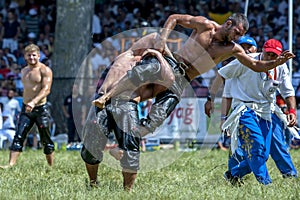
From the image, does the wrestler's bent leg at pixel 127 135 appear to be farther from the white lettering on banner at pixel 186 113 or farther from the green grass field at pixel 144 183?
the white lettering on banner at pixel 186 113

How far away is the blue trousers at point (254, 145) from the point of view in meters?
7.75

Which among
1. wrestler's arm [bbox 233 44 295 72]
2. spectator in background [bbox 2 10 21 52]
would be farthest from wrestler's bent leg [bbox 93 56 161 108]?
spectator in background [bbox 2 10 21 52]

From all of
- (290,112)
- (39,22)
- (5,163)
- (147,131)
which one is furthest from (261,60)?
(39,22)

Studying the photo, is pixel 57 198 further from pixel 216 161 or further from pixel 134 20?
pixel 134 20

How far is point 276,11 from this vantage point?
2061 cm

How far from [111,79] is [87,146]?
68cm

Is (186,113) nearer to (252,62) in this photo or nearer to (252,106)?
(252,106)

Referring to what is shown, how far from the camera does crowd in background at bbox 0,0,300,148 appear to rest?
19.4 m

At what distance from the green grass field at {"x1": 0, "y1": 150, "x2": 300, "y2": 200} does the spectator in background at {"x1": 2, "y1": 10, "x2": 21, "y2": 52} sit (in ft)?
31.1

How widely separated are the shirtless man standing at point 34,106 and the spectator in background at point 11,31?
9784 millimetres

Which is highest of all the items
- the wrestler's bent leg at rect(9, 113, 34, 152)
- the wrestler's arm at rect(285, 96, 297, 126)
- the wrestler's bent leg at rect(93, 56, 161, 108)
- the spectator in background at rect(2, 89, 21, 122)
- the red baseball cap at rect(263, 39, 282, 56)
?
the red baseball cap at rect(263, 39, 282, 56)

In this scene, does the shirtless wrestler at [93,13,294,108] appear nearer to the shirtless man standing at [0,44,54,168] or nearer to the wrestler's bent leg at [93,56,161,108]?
the wrestler's bent leg at [93,56,161,108]

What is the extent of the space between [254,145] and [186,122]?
7866mm

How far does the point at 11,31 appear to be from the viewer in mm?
21141
